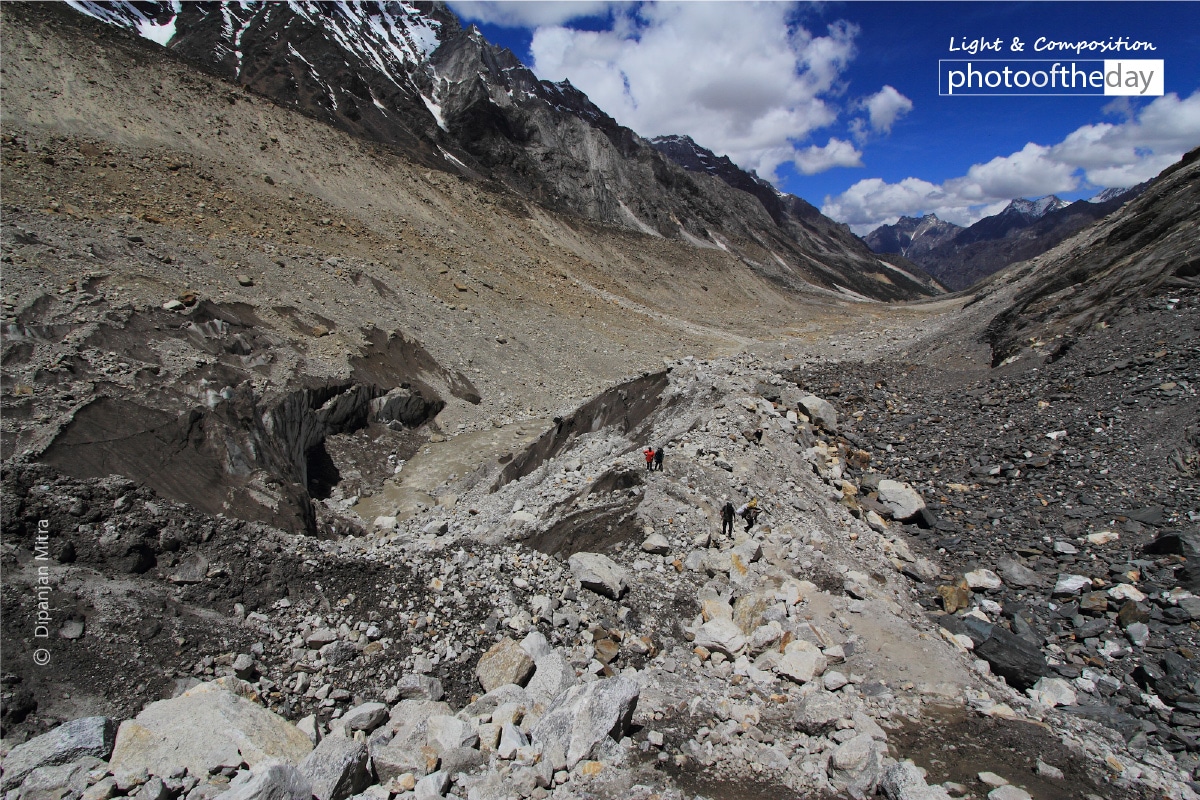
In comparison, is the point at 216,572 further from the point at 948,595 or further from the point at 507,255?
the point at 507,255

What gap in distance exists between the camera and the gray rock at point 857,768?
4277mm

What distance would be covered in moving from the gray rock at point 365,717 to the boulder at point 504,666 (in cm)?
95

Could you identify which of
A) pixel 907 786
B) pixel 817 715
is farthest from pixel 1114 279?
pixel 907 786

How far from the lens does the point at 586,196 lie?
58.5m

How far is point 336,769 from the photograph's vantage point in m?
3.97

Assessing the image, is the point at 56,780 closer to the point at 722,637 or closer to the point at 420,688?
the point at 420,688

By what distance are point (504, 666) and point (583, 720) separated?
1.28 metres

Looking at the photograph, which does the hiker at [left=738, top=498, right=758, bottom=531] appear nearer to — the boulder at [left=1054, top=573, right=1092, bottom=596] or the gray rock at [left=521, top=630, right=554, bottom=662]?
the gray rock at [left=521, top=630, right=554, bottom=662]

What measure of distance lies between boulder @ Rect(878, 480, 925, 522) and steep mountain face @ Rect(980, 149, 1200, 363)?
22.9 ft

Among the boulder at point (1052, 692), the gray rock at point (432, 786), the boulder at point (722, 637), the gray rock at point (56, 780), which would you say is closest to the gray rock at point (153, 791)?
the gray rock at point (56, 780)

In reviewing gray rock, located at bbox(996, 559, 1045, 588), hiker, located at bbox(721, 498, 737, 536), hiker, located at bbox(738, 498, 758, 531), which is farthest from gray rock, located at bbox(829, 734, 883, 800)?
gray rock, located at bbox(996, 559, 1045, 588)

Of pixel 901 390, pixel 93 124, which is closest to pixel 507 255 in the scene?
pixel 93 124

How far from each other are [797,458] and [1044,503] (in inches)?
163

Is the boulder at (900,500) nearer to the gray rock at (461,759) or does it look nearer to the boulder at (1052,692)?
the boulder at (1052,692)
